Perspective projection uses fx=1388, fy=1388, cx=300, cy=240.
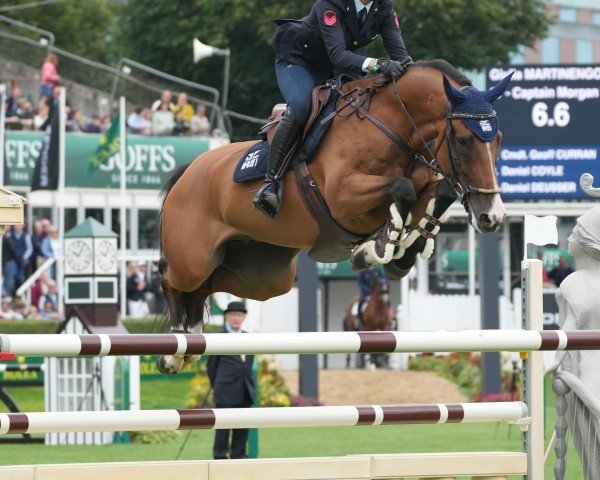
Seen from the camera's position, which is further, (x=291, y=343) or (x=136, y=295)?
(x=136, y=295)

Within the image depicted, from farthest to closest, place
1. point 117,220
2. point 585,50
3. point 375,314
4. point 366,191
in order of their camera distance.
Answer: point 585,50
point 117,220
point 375,314
point 366,191

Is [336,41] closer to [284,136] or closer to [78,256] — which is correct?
[284,136]

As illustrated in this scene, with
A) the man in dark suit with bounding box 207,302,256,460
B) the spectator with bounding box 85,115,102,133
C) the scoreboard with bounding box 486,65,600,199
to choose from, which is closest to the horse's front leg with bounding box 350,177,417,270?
the man in dark suit with bounding box 207,302,256,460

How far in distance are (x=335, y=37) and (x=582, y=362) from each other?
87.5 inches

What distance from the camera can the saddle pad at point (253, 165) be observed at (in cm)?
792

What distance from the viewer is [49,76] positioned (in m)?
21.7

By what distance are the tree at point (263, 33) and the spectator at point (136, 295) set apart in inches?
486

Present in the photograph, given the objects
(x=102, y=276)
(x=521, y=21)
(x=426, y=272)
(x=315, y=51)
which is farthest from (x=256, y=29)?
(x=315, y=51)

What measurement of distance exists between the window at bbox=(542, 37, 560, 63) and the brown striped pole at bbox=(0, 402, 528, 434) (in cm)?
5755

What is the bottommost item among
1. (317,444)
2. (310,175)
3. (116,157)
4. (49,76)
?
(317,444)

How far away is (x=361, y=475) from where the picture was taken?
574 centimetres

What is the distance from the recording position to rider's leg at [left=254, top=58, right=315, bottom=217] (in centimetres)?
770

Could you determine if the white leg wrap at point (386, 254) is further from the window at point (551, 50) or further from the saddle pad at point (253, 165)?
the window at point (551, 50)

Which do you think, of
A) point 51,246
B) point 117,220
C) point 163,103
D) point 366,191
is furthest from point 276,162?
point 117,220
